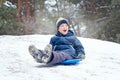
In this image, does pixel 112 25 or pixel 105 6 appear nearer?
pixel 112 25

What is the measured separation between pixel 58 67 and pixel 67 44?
0.65m

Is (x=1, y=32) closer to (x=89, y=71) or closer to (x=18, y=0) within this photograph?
(x=18, y=0)

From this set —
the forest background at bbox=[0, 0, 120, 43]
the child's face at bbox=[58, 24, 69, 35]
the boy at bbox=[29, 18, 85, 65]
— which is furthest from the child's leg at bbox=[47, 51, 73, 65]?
the forest background at bbox=[0, 0, 120, 43]

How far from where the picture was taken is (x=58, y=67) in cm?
511

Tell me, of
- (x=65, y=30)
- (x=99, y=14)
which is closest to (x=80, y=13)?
(x=99, y=14)

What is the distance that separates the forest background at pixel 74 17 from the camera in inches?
626

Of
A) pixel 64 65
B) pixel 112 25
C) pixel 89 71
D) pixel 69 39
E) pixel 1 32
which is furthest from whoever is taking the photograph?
pixel 112 25

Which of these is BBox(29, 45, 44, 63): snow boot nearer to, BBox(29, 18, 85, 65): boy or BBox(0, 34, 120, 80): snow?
BBox(29, 18, 85, 65): boy

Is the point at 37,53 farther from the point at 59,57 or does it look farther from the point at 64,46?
the point at 64,46

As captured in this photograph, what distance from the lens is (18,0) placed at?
1872cm

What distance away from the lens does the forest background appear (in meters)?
15.9

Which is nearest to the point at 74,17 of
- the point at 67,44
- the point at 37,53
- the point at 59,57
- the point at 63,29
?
the point at 63,29

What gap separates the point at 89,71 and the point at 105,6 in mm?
15368

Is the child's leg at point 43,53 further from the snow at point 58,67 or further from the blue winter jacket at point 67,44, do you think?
the blue winter jacket at point 67,44
